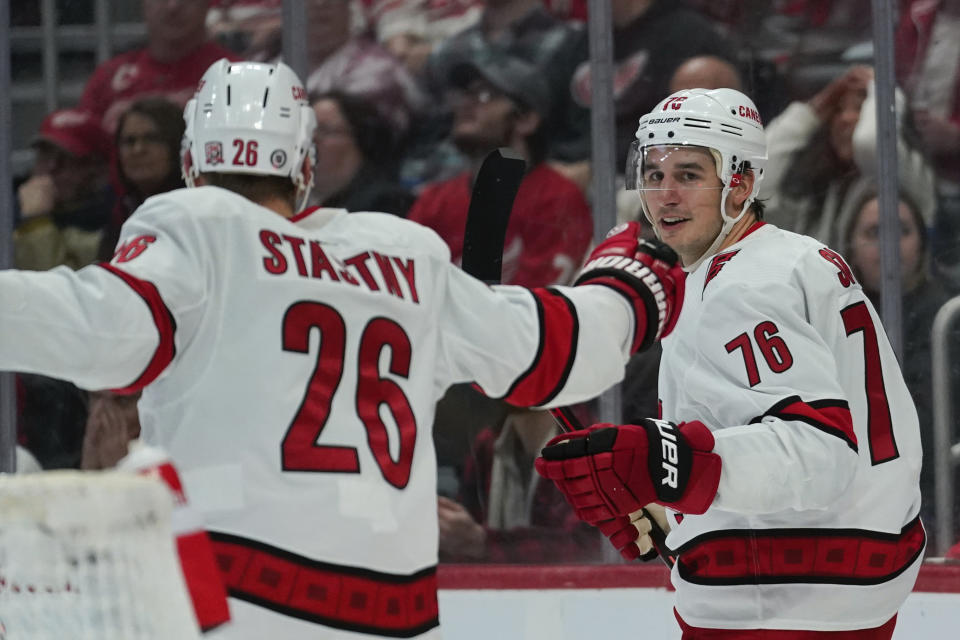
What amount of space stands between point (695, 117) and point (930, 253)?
1467mm

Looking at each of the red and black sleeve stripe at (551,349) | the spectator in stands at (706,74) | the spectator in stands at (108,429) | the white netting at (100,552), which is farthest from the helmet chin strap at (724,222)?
the spectator in stands at (108,429)

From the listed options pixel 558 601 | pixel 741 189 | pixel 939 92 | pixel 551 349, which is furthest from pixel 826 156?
pixel 551 349

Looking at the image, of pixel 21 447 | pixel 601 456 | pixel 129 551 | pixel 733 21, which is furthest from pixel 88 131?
pixel 129 551

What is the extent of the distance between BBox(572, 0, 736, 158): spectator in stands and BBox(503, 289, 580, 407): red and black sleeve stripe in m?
1.98

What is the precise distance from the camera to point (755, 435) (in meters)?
2.02

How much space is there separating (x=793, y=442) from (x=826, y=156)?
73.6 inches

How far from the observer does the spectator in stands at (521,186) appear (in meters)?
3.92

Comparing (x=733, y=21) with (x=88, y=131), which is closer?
(x=733, y=21)

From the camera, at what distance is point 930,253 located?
361 centimetres

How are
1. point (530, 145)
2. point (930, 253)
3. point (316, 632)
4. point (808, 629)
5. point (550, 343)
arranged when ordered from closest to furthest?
1. point (316, 632)
2. point (550, 343)
3. point (808, 629)
4. point (930, 253)
5. point (530, 145)

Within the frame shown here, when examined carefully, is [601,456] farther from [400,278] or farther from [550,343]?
Answer: [400,278]

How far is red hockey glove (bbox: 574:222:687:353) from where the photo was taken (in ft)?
6.51

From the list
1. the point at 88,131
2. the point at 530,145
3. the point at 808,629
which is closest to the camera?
the point at 808,629

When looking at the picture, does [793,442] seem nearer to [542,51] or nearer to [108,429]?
[542,51]
